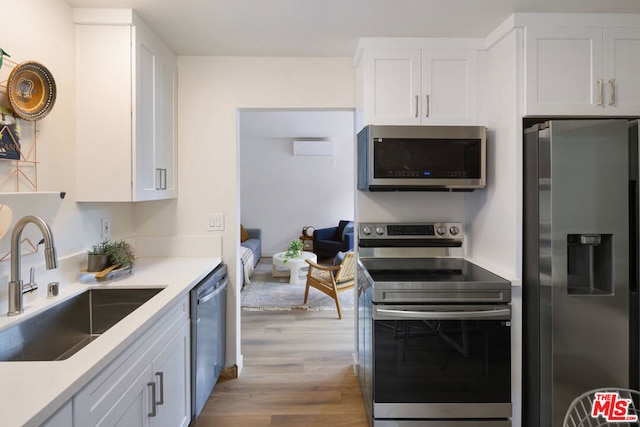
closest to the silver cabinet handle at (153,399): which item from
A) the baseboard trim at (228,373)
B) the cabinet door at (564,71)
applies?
the baseboard trim at (228,373)

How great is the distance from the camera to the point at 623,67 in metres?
1.99

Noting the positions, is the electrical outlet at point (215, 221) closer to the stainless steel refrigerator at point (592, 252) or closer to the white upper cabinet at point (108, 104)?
the white upper cabinet at point (108, 104)

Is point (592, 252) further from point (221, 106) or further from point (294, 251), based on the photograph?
point (294, 251)

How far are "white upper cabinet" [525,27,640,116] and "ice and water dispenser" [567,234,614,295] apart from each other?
0.69 meters

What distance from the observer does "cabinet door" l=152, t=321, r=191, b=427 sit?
5.06 ft

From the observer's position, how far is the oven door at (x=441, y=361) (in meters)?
1.86

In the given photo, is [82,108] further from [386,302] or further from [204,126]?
[386,302]

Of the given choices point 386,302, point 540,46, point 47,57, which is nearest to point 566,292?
point 386,302

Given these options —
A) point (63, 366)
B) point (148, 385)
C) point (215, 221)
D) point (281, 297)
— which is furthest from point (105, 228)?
point (281, 297)

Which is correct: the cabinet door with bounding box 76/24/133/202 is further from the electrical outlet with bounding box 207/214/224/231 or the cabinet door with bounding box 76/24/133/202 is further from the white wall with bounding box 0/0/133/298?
the electrical outlet with bounding box 207/214/224/231

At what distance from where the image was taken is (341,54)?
8.41 ft

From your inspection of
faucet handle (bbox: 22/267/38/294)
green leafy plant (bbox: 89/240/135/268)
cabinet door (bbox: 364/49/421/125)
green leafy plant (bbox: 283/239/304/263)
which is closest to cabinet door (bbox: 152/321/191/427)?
green leafy plant (bbox: 89/240/135/268)

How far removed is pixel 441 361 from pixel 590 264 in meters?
0.86

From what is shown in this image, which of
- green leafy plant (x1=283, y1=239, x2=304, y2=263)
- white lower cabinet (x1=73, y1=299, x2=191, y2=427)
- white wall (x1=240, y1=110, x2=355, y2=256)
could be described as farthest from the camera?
white wall (x1=240, y1=110, x2=355, y2=256)
